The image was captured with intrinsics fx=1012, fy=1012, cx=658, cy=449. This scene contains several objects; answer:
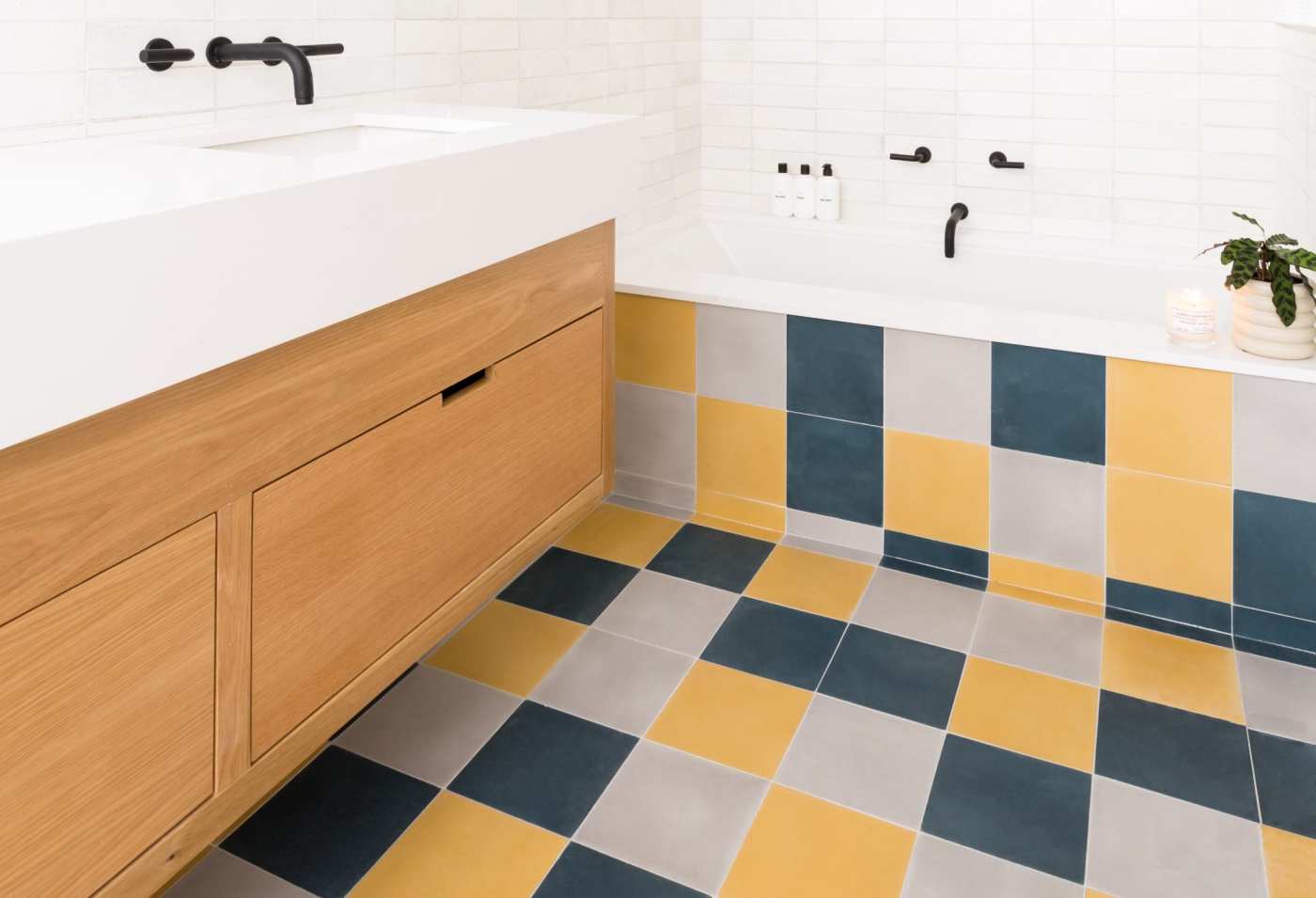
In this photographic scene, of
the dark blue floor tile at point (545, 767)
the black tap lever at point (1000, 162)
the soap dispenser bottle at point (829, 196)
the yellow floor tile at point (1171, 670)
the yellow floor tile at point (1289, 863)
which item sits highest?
the black tap lever at point (1000, 162)

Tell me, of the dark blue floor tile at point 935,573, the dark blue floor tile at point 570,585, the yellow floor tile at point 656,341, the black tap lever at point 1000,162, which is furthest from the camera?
the black tap lever at point 1000,162

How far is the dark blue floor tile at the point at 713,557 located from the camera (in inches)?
92.9

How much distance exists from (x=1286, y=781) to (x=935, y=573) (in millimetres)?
846

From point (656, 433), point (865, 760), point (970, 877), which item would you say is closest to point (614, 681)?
point (865, 760)

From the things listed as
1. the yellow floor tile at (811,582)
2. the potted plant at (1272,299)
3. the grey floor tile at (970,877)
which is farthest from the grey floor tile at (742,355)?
the grey floor tile at (970,877)

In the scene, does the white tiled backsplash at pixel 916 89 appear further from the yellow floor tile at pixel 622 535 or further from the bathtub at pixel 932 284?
the yellow floor tile at pixel 622 535

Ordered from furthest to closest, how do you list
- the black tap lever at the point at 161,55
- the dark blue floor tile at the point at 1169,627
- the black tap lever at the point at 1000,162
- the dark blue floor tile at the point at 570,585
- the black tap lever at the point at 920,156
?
1. the black tap lever at the point at 920,156
2. the black tap lever at the point at 1000,162
3. the dark blue floor tile at the point at 570,585
4. the dark blue floor tile at the point at 1169,627
5. the black tap lever at the point at 161,55

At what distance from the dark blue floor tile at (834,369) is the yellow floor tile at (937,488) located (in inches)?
4.1

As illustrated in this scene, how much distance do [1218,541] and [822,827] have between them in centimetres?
110

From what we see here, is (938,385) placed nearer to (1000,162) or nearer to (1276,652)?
(1276,652)

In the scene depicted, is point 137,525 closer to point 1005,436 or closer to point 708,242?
point 1005,436

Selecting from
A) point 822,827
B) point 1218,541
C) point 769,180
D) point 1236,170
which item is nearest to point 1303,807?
point 1218,541

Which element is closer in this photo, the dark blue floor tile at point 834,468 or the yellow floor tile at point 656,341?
the dark blue floor tile at point 834,468

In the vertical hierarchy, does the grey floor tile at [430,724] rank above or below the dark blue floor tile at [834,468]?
below
